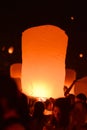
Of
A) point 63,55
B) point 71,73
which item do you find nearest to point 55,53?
point 63,55

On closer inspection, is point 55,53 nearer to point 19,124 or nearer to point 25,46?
point 25,46

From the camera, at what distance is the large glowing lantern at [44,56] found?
3.30 m

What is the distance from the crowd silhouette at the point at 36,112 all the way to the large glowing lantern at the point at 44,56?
17 cm

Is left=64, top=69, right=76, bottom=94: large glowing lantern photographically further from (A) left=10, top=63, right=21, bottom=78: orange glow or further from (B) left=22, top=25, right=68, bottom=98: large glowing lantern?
(B) left=22, top=25, right=68, bottom=98: large glowing lantern

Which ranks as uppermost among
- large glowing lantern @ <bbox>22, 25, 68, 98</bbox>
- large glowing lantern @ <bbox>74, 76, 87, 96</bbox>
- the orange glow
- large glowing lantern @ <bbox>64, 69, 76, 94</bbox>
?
large glowing lantern @ <bbox>22, 25, 68, 98</bbox>

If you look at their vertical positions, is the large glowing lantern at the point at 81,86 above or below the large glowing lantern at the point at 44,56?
below

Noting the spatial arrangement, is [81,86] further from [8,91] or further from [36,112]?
[8,91]

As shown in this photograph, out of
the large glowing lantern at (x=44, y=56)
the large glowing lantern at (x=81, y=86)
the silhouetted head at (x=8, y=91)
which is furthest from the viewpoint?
the large glowing lantern at (x=81, y=86)

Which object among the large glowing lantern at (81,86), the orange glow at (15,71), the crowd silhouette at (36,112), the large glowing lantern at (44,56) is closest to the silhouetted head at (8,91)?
the crowd silhouette at (36,112)

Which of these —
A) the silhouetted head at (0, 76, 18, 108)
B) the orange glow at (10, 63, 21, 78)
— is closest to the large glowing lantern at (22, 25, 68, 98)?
the orange glow at (10, 63, 21, 78)

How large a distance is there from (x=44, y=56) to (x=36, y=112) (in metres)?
0.48

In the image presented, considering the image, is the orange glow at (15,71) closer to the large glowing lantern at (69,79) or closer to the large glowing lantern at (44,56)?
the large glowing lantern at (69,79)

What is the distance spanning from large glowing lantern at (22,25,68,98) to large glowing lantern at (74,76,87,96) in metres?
0.99

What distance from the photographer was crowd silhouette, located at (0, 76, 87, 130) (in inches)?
67.8
